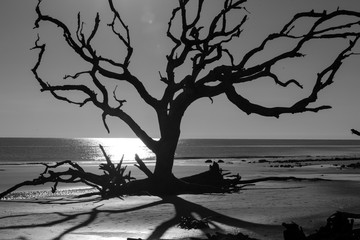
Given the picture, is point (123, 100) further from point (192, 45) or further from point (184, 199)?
point (184, 199)

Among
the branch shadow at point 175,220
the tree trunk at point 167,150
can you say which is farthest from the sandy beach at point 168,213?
the tree trunk at point 167,150

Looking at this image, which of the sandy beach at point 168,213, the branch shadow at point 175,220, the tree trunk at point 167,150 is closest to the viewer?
the sandy beach at point 168,213

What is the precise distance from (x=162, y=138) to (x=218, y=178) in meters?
2.59

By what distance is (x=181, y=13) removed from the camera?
1478 centimetres

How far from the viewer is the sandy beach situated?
28.3ft

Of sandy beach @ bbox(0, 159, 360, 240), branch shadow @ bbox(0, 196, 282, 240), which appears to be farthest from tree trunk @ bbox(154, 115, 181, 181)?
branch shadow @ bbox(0, 196, 282, 240)

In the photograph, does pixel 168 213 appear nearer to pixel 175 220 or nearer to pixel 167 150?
pixel 175 220

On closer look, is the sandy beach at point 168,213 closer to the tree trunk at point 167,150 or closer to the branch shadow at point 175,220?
the branch shadow at point 175,220

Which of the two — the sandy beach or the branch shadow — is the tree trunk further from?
the branch shadow

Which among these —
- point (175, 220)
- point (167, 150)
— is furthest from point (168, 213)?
point (167, 150)

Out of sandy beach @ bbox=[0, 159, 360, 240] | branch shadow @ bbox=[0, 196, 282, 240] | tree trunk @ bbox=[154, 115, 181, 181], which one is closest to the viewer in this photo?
sandy beach @ bbox=[0, 159, 360, 240]

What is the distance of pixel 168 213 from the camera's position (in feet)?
36.1

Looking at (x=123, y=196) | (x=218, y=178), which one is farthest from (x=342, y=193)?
(x=123, y=196)

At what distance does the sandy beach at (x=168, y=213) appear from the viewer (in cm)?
863
